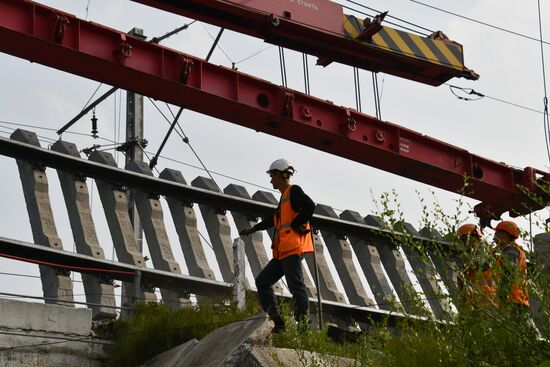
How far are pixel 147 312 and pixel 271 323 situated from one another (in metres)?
2.31

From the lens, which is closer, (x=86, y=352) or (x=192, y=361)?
(x=192, y=361)

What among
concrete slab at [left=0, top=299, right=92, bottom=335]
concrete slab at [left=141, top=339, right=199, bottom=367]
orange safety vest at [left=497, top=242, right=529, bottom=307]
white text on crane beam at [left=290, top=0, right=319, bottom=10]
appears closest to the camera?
orange safety vest at [left=497, top=242, right=529, bottom=307]

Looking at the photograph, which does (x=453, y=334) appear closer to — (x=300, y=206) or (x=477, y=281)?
(x=477, y=281)

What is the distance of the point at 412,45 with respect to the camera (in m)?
22.5

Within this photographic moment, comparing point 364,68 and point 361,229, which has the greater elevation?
point 364,68

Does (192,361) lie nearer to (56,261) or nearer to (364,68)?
(56,261)

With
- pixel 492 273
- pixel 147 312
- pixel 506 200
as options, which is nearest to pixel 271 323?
pixel 147 312

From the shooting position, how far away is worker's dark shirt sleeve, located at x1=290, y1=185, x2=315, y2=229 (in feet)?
35.6

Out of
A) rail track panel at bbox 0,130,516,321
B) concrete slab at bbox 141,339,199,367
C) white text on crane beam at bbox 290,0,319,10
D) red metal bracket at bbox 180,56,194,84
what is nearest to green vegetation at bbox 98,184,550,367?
concrete slab at bbox 141,339,199,367

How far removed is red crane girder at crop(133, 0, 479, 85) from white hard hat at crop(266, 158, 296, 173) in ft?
28.9

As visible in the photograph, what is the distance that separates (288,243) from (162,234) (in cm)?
819

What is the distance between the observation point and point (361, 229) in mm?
21641

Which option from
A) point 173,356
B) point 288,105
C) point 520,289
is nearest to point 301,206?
point 173,356

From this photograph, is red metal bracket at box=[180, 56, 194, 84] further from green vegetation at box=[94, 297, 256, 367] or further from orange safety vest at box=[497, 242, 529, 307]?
orange safety vest at box=[497, 242, 529, 307]
